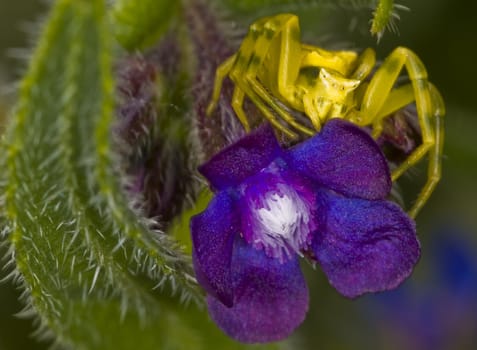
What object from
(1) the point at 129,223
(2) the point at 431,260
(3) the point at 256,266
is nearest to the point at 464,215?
(2) the point at 431,260

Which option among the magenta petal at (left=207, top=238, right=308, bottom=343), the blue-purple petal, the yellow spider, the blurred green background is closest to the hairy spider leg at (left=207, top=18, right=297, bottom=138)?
the yellow spider

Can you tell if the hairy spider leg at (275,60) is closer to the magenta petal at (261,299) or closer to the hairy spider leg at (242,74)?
the hairy spider leg at (242,74)

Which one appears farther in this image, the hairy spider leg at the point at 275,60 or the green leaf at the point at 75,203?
the hairy spider leg at the point at 275,60

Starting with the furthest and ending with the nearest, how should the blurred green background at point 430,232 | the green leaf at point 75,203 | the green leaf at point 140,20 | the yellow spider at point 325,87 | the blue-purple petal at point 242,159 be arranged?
the blurred green background at point 430,232 → the green leaf at point 140,20 → the yellow spider at point 325,87 → the blue-purple petal at point 242,159 → the green leaf at point 75,203

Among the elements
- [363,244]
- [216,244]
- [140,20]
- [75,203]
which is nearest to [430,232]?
[140,20]

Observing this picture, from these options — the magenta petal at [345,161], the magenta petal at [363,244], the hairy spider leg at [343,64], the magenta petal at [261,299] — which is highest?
the hairy spider leg at [343,64]

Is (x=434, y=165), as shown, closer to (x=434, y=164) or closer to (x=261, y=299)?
(x=434, y=164)

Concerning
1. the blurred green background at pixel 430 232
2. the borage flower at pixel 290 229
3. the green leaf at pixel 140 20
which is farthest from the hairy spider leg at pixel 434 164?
the blurred green background at pixel 430 232
